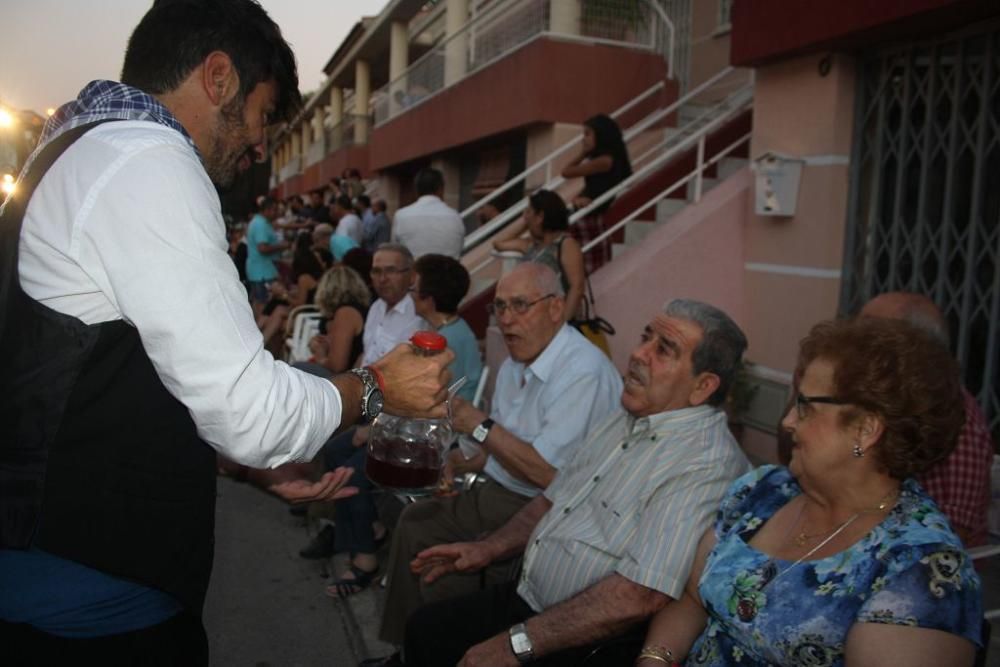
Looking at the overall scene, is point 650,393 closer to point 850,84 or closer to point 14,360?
point 14,360

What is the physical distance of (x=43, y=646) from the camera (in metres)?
1.46

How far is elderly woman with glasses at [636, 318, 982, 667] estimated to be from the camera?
1.65m

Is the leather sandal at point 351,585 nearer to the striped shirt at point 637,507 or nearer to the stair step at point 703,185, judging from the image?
the striped shirt at point 637,507

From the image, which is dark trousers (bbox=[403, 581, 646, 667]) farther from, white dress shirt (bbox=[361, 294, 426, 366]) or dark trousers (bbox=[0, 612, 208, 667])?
white dress shirt (bbox=[361, 294, 426, 366])

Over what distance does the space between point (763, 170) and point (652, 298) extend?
1254 mm

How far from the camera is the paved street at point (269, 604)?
3410 mm

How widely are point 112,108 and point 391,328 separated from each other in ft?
11.6

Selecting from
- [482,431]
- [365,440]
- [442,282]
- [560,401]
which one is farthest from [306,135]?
[482,431]

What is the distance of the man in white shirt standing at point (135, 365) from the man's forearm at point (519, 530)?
1.43 meters

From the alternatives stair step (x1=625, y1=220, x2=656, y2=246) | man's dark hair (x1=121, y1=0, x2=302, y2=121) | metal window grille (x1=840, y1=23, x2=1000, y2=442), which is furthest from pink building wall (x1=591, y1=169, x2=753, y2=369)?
man's dark hair (x1=121, y1=0, x2=302, y2=121)

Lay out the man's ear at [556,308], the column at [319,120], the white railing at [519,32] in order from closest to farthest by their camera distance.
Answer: the man's ear at [556,308]
the white railing at [519,32]
the column at [319,120]

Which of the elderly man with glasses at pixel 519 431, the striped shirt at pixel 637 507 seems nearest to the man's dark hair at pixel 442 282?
the elderly man with glasses at pixel 519 431

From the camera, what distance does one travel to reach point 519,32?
10.8 m

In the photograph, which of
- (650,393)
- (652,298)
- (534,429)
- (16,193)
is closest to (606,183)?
(652,298)
